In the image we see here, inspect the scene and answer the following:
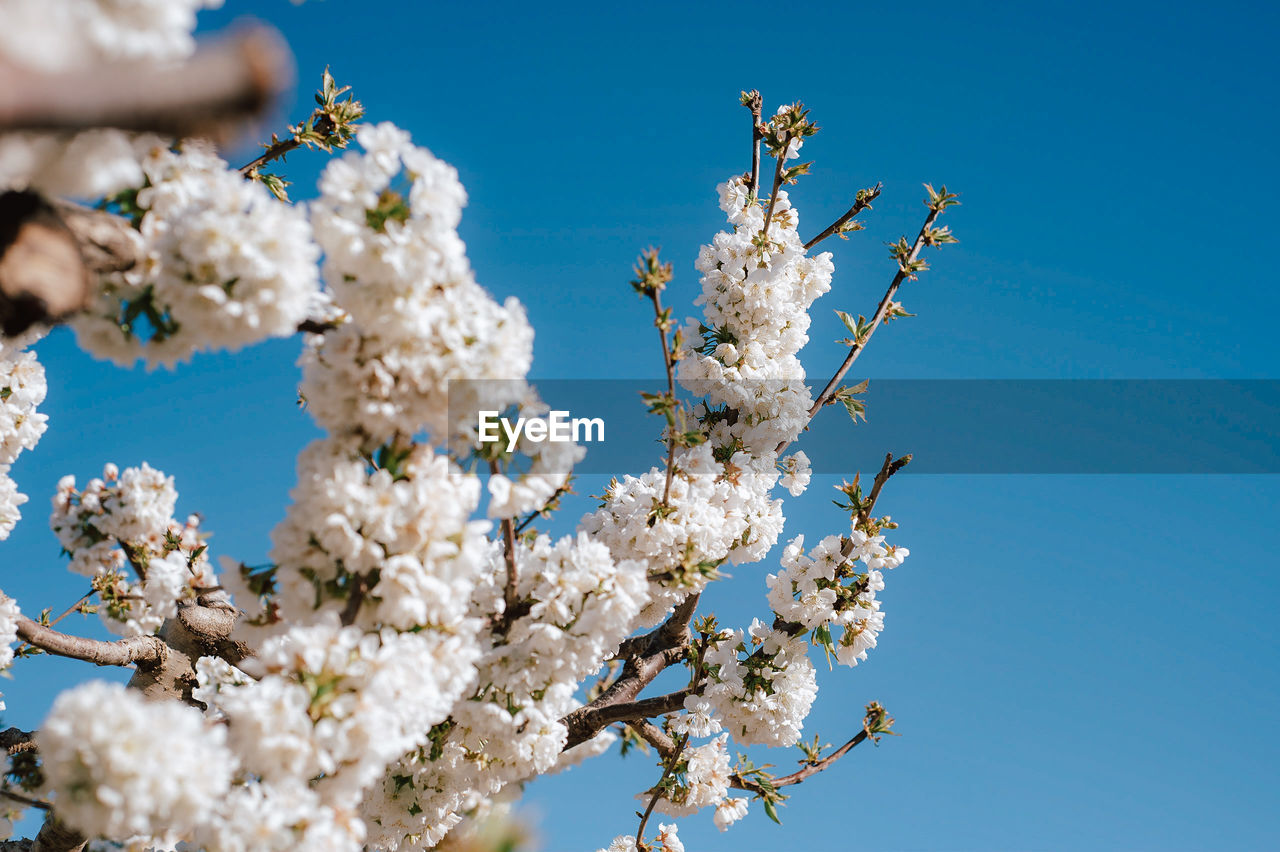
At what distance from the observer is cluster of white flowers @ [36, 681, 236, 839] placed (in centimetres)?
229

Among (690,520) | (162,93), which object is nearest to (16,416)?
(690,520)

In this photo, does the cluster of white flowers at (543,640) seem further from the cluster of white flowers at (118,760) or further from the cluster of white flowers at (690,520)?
the cluster of white flowers at (118,760)

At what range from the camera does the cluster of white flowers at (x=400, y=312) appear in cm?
290

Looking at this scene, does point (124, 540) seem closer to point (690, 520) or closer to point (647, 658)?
point (690, 520)

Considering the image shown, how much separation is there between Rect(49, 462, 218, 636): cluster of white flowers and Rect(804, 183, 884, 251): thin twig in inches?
181

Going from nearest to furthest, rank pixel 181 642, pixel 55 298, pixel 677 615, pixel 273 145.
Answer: pixel 55 298
pixel 273 145
pixel 181 642
pixel 677 615

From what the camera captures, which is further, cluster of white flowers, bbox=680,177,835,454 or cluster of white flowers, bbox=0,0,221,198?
cluster of white flowers, bbox=680,177,835,454

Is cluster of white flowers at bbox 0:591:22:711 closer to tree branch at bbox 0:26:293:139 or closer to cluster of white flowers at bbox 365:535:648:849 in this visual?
cluster of white flowers at bbox 365:535:648:849

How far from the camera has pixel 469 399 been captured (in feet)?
10.1

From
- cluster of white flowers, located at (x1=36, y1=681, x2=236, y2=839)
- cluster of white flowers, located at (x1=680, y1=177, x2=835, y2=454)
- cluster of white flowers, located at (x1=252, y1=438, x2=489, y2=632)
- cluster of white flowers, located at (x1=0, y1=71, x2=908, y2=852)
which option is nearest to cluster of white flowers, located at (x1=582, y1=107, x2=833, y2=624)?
cluster of white flowers, located at (x1=680, y1=177, x2=835, y2=454)

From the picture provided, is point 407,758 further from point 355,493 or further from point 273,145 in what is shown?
point 273,145

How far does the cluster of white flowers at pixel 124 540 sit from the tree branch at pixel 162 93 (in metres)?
2.92

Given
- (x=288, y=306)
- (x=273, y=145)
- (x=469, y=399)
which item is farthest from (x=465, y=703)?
(x=273, y=145)

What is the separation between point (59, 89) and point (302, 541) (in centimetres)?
167
